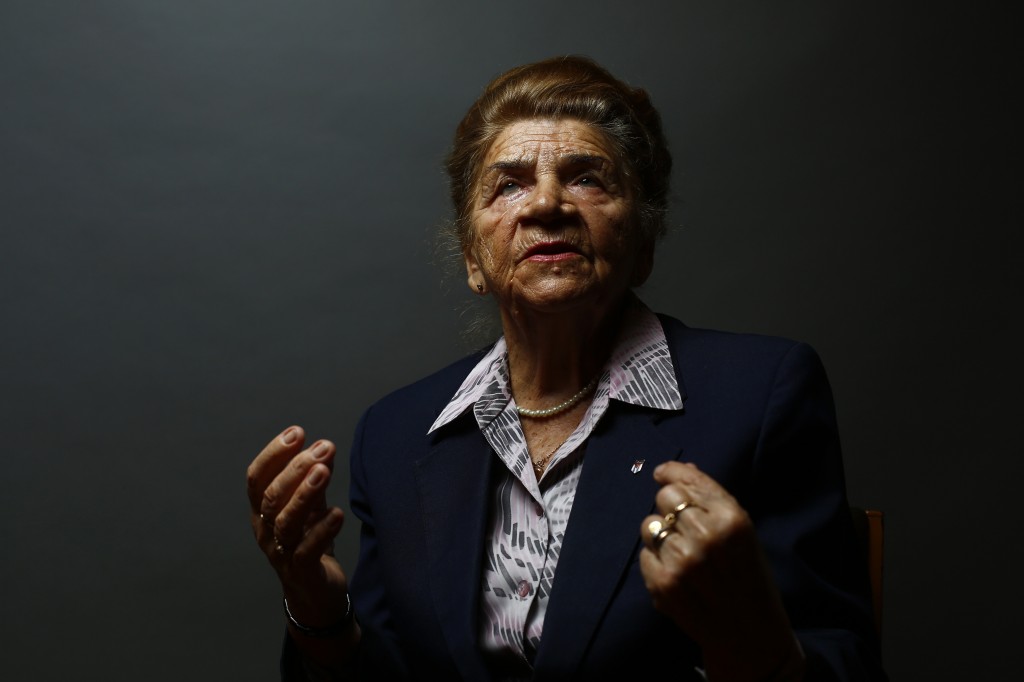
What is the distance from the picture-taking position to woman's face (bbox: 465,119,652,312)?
169 centimetres

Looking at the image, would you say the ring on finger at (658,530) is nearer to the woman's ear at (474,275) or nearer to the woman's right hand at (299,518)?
the woman's right hand at (299,518)

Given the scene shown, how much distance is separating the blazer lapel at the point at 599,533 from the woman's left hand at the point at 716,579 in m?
0.24

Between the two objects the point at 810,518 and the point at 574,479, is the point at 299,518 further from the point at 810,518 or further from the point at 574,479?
the point at 810,518

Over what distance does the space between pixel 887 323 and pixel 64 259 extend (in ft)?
7.13

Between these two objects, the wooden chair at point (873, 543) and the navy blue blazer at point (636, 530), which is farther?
the wooden chair at point (873, 543)

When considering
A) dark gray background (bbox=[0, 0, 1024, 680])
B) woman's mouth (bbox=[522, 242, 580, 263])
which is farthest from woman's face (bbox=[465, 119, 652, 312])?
dark gray background (bbox=[0, 0, 1024, 680])

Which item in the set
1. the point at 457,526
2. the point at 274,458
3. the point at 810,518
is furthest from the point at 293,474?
the point at 810,518

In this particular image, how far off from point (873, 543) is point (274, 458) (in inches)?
40.8

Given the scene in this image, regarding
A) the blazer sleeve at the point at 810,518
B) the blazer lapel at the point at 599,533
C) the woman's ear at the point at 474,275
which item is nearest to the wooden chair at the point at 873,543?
the blazer sleeve at the point at 810,518

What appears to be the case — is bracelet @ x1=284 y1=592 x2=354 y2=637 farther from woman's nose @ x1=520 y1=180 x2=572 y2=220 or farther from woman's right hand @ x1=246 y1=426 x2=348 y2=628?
woman's nose @ x1=520 y1=180 x2=572 y2=220

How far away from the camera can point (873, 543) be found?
1.76 metres

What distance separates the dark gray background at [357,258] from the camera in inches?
102

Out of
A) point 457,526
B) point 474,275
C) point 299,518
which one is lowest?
point 457,526

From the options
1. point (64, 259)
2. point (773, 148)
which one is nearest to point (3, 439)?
point (64, 259)
